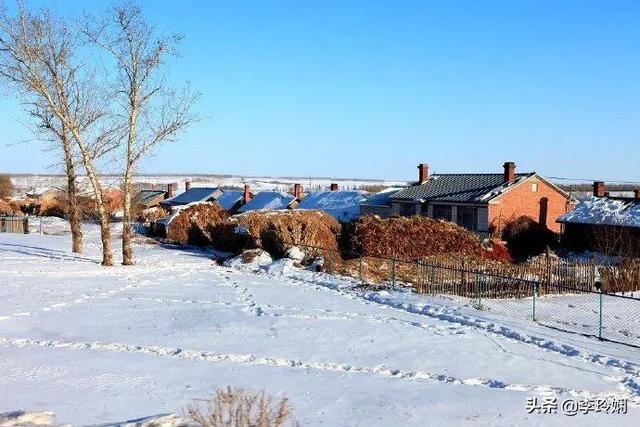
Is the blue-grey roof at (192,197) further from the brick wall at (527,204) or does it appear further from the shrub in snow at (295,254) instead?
the shrub in snow at (295,254)

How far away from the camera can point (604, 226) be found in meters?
33.2

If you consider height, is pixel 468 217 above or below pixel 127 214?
below

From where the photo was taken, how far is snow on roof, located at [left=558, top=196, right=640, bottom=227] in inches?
1284

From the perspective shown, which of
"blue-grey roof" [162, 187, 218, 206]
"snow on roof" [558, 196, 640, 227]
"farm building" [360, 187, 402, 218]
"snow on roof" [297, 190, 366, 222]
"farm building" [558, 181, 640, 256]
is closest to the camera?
"farm building" [558, 181, 640, 256]

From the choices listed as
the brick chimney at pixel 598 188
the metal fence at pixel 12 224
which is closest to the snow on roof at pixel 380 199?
the brick chimney at pixel 598 188

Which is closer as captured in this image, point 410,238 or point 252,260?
point 252,260

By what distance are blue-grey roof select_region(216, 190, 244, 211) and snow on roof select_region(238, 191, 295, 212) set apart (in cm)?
326

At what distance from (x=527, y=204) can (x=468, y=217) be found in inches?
149

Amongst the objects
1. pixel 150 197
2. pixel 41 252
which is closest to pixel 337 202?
pixel 41 252

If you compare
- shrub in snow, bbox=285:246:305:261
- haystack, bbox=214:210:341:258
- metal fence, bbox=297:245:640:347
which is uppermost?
haystack, bbox=214:210:341:258

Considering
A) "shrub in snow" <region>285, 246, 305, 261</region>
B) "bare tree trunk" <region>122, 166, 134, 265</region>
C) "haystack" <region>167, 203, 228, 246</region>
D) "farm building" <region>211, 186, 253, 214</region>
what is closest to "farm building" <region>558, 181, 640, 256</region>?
"shrub in snow" <region>285, 246, 305, 261</region>

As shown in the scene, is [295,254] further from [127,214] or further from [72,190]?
[72,190]

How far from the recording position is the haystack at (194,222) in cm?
3432

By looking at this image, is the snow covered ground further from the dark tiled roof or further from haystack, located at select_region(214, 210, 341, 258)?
the dark tiled roof
